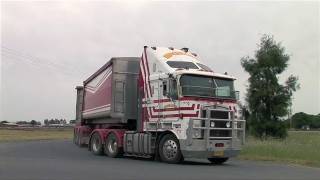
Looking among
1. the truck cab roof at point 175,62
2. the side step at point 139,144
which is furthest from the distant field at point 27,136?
the truck cab roof at point 175,62

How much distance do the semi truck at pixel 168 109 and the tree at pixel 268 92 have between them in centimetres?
3215

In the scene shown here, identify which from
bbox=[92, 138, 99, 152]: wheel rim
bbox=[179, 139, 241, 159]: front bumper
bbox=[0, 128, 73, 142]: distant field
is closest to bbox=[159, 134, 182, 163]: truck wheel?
bbox=[179, 139, 241, 159]: front bumper

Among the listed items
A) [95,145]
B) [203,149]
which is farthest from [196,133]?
[95,145]

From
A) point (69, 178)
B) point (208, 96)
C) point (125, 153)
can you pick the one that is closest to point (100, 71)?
point (125, 153)

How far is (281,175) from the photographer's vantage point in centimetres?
1605

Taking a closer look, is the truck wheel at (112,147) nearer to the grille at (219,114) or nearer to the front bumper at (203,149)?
the front bumper at (203,149)

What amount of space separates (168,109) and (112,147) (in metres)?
4.88

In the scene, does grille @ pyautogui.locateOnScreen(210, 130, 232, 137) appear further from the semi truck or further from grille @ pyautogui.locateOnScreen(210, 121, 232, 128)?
grille @ pyautogui.locateOnScreen(210, 121, 232, 128)

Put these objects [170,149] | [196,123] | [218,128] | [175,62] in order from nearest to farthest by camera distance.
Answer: [196,123], [218,128], [170,149], [175,62]

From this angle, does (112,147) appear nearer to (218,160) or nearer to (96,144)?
(96,144)

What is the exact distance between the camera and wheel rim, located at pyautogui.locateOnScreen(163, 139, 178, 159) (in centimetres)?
2059

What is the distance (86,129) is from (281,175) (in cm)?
1584

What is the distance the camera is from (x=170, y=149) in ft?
68.4

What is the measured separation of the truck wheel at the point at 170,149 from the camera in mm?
20438
